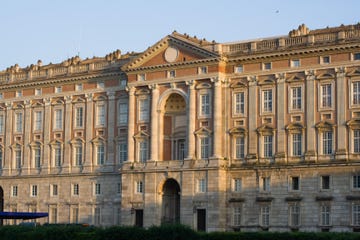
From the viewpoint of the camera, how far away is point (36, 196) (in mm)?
90250

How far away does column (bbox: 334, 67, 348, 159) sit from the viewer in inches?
2825

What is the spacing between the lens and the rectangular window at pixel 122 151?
8450 centimetres

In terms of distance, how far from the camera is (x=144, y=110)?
8262cm

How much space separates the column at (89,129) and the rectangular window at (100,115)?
58 cm

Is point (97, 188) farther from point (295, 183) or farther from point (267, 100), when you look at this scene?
point (295, 183)

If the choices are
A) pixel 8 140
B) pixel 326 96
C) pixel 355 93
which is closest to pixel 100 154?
pixel 8 140

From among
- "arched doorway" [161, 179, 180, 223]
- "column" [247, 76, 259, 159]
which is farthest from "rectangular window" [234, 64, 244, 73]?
"arched doorway" [161, 179, 180, 223]

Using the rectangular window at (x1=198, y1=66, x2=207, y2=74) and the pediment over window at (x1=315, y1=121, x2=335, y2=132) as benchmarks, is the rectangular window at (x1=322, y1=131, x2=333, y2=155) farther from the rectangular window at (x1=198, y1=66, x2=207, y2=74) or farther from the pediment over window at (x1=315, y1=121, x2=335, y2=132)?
the rectangular window at (x1=198, y1=66, x2=207, y2=74)

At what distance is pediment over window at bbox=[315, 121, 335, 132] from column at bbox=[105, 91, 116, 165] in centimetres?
2185

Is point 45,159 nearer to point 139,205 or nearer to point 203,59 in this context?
point 139,205

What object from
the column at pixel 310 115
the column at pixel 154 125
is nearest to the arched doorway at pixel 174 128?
the column at pixel 154 125

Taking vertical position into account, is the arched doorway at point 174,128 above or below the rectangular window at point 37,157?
above

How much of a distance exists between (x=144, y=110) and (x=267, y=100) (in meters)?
12.7

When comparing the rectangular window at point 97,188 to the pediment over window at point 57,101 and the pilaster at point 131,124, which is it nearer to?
the pilaster at point 131,124
